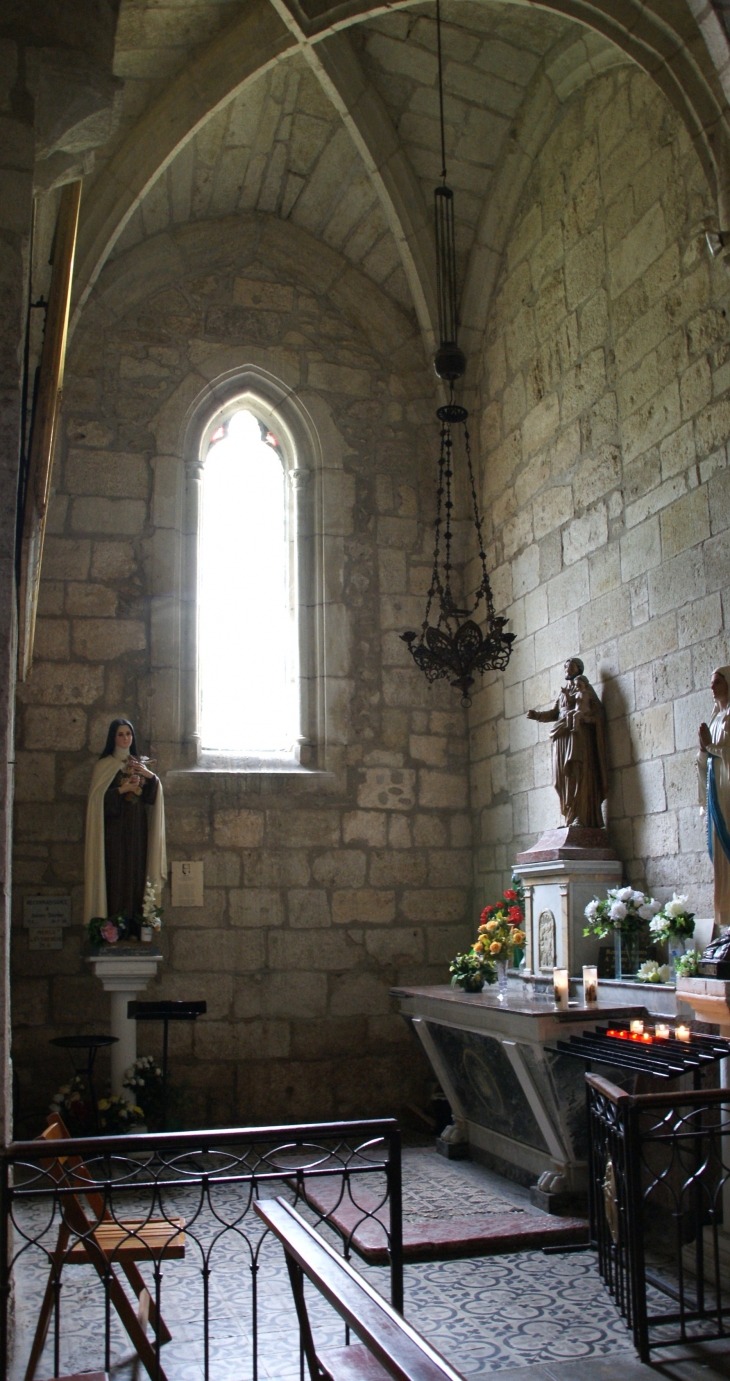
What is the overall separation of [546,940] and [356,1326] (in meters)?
4.11

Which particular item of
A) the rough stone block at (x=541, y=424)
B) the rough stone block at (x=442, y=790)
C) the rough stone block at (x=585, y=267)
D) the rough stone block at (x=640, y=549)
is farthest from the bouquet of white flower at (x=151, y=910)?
the rough stone block at (x=585, y=267)

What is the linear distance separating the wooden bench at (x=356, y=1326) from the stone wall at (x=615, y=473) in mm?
3095

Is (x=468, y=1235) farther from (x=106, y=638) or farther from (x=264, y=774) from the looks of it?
(x=106, y=638)

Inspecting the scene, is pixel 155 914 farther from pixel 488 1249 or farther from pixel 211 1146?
pixel 211 1146

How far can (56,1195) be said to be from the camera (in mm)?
2830

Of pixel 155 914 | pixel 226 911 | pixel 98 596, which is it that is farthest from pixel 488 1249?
pixel 98 596

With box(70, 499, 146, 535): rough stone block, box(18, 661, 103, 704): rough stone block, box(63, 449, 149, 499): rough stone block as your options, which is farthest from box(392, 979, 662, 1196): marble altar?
box(63, 449, 149, 499): rough stone block

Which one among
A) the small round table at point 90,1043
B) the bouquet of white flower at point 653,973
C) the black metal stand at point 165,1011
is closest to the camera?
the bouquet of white flower at point 653,973

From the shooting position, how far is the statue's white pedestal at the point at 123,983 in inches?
250

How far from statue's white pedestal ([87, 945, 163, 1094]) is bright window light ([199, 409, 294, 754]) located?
179 centimetres

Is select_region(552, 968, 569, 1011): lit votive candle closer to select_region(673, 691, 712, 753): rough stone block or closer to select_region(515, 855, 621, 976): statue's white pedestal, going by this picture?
select_region(515, 855, 621, 976): statue's white pedestal

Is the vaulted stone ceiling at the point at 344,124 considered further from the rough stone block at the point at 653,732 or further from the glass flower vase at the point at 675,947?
the glass flower vase at the point at 675,947

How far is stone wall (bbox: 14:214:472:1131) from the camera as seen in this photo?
283 inches

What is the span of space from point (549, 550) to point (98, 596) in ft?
9.71
